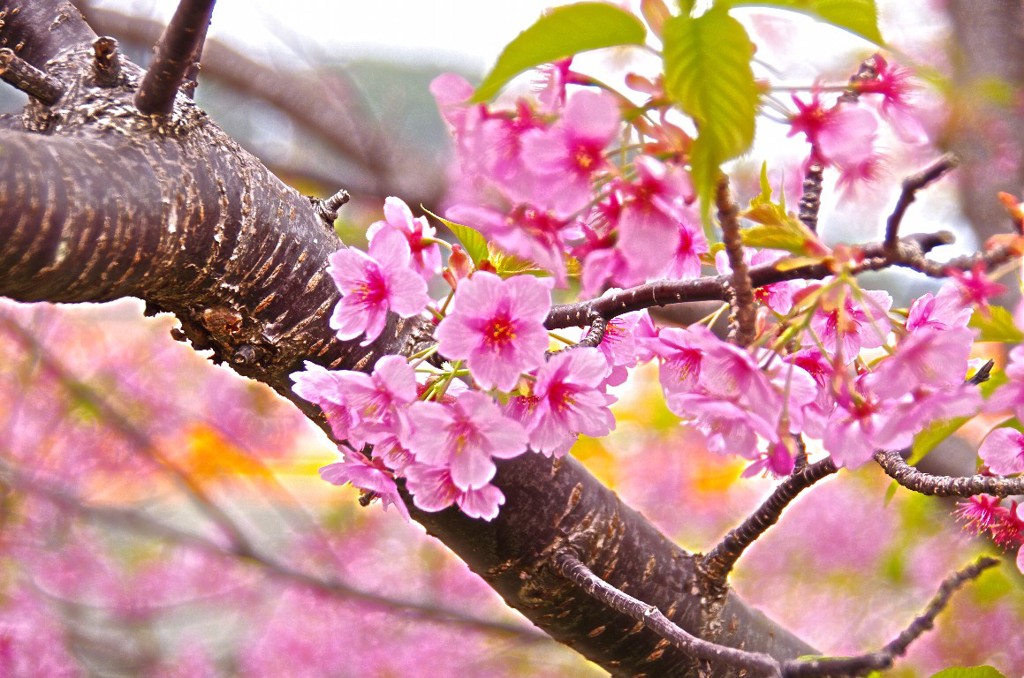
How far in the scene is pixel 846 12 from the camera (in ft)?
1.50

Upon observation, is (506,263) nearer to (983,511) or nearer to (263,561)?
(983,511)

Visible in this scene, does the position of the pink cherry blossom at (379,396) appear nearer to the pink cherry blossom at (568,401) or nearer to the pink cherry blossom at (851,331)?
the pink cherry blossom at (568,401)

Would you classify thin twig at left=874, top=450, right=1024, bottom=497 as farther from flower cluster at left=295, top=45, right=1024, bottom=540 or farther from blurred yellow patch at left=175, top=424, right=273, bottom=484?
blurred yellow patch at left=175, top=424, right=273, bottom=484

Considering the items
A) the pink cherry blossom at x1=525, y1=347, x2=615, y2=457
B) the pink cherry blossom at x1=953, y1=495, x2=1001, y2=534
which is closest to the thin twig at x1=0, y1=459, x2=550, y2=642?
the pink cherry blossom at x1=953, y1=495, x2=1001, y2=534

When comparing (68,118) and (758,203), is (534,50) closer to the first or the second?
(758,203)

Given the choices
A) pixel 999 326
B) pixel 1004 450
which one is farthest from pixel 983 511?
pixel 999 326

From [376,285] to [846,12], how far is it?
0.39 metres

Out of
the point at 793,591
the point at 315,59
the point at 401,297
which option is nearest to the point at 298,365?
the point at 401,297

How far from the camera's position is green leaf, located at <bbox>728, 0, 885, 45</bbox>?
17.7 inches

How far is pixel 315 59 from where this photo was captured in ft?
9.04

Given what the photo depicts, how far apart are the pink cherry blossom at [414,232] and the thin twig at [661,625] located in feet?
1.02

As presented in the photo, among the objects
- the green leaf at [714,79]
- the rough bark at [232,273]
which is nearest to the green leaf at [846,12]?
the green leaf at [714,79]

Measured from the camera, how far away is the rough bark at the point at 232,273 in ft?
1.94

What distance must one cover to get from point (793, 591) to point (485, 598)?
112 centimetres
